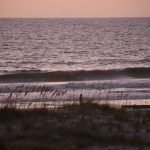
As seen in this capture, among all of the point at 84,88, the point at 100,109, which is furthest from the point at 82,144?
the point at 84,88

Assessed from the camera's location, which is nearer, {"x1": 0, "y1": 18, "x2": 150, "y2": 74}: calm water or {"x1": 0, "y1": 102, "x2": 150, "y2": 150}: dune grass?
{"x1": 0, "y1": 102, "x2": 150, "y2": 150}: dune grass

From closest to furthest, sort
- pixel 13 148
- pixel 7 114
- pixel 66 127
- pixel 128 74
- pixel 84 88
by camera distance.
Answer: pixel 13 148 → pixel 66 127 → pixel 7 114 → pixel 84 88 → pixel 128 74

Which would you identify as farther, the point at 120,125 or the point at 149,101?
the point at 149,101

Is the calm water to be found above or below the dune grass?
below

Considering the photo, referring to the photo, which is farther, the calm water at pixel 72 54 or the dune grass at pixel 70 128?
the calm water at pixel 72 54

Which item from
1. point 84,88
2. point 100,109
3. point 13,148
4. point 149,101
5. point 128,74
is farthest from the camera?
point 128,74

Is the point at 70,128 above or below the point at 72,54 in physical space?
above

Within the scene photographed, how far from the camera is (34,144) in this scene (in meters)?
9.31

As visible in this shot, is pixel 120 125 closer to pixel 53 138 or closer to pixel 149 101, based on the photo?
pixel 53 138

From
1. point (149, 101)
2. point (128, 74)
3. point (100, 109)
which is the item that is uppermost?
point (100, 109)

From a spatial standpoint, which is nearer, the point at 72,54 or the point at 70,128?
the point at 70,128

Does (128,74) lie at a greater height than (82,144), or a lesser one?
lesser

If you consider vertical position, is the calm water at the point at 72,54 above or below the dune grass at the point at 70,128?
below

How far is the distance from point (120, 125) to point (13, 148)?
3.51 meters
